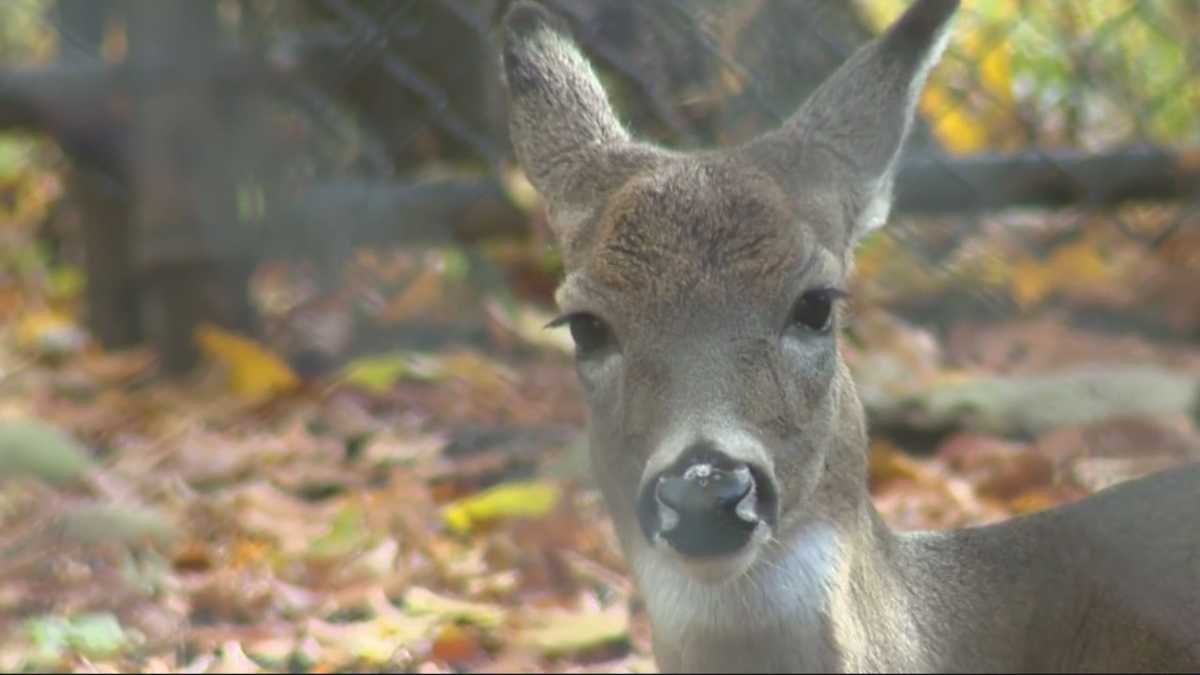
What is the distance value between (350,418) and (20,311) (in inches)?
102

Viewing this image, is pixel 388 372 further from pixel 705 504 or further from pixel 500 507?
pixel 705 504

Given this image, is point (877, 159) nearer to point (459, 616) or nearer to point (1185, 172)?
point (459, 616)

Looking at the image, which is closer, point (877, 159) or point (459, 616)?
point (877, 159)

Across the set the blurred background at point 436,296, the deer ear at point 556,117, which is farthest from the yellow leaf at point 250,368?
the deer ear at point 556,117

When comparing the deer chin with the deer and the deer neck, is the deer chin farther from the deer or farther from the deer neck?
the deer neck

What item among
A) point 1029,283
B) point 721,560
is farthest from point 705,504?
point 1029,283

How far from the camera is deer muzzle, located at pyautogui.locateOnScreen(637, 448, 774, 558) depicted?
9.08 ft

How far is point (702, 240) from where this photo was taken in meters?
3.08

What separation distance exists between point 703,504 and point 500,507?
204 cm

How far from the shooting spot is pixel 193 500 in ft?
16.6

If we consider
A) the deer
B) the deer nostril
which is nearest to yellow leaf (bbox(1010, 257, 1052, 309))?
the deer

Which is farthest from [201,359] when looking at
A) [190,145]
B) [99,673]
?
[99,673]

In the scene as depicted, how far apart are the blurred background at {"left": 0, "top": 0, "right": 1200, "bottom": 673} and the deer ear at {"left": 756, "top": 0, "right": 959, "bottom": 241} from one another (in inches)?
48.9

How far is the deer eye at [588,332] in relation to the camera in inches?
124
